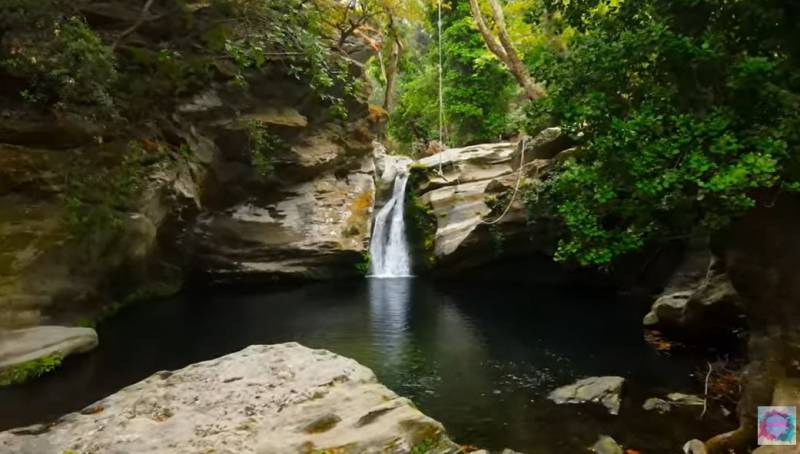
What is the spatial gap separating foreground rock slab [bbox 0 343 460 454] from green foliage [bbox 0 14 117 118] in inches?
259

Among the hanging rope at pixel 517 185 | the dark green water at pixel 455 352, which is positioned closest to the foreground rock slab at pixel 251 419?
the dark green water at pixel 455 352

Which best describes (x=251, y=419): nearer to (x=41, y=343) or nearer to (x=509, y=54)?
(x=41, y=343)

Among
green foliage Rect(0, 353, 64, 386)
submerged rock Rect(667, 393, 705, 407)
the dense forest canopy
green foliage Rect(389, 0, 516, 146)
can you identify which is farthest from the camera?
green foliage Rect(389, 0, 516, 146)

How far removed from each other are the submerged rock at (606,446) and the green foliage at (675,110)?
2.46 meters

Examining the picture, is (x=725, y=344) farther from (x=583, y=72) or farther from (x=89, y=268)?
(x=89, y=268)

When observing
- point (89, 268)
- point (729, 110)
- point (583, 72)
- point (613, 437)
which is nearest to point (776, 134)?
point (729, 110)

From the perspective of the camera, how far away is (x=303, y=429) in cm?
618

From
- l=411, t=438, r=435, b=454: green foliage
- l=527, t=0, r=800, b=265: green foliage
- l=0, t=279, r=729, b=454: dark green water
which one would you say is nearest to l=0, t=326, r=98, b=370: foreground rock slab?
l=0, t=279, r=729, b=454: dark green water

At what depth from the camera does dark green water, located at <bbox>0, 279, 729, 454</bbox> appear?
797cm

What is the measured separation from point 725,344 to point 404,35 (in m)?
22.8

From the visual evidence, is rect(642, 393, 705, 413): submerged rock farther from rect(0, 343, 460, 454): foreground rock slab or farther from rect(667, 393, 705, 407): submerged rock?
rect(0, 343, 460, 454): foreground rock slab

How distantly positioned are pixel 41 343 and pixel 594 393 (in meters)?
10.8

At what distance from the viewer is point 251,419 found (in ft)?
21.2

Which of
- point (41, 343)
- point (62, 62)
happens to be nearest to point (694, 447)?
point (41, 343)
